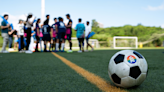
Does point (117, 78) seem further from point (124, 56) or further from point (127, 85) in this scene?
point (124, 56)

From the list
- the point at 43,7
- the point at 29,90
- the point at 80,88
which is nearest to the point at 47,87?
the point at 29,90

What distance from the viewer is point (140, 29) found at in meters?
46.7

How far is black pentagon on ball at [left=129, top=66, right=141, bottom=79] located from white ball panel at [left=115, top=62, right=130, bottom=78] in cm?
4

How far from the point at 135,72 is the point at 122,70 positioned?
13cm

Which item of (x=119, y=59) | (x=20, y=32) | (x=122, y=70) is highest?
(x=20, y=32)

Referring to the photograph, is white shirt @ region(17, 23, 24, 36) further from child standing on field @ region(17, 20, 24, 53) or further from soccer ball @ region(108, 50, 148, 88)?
soccer ball @ region(108, 50, 148, 88)

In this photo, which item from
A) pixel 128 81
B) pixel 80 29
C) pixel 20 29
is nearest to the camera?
pixel 128 81

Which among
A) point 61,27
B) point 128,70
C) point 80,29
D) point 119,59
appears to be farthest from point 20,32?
point 128,70

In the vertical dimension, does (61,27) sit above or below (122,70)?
above

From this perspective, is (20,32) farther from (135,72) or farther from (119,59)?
(135,72)

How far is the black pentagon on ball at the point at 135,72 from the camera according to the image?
1628 millimetres

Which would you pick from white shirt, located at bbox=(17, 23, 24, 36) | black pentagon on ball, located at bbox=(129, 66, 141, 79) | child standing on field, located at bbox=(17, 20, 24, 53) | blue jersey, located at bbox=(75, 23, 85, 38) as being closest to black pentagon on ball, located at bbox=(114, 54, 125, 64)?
black pentagon on ball, located at bbox=(129, 66, 141, 79)

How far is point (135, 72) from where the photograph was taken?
163 cm

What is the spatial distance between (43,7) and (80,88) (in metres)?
16.4
